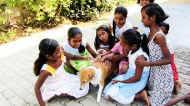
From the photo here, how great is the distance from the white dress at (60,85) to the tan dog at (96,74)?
118mm

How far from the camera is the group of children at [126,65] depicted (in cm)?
427

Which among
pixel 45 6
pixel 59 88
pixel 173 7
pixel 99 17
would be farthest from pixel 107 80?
pixel 173 7

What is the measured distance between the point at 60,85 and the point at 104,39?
103 centimetres

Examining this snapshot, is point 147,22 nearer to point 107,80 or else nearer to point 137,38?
point 137,38

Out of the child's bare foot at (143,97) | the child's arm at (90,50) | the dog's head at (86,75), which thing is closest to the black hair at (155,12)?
the child's bare foot at (143,97)

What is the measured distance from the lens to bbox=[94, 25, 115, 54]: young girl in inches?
201

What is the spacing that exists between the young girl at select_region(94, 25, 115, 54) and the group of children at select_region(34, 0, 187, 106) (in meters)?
0.02

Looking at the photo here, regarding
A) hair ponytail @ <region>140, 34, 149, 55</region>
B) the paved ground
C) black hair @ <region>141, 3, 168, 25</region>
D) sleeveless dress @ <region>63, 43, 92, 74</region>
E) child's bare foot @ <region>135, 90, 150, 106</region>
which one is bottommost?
the paved ground

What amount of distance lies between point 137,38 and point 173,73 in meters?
0.87

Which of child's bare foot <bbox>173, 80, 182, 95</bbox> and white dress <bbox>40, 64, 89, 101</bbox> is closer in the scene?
white dress <bbox>40, 64, 89, 101</bbox>

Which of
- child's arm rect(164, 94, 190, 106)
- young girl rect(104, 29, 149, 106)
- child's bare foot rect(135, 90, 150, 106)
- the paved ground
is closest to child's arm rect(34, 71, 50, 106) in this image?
the paved ground

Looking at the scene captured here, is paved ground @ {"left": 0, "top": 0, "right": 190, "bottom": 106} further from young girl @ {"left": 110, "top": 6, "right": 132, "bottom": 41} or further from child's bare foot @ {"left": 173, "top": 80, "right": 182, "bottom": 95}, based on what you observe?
young girl @ {"left": 110, "top": 6, "right": 132, "bottom": 41}

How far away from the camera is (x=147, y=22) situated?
4.27 metres

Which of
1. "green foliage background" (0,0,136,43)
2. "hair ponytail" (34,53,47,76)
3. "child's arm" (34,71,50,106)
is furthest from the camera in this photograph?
"green foliage background" (0,0,136,43)
